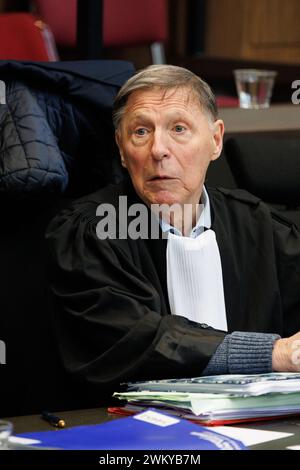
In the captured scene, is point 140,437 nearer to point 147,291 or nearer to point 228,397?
point 228,397

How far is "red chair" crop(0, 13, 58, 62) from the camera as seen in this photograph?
3281mm

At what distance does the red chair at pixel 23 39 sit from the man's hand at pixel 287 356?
6.43 ft

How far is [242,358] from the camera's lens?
1.53m

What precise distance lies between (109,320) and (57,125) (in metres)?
0.53

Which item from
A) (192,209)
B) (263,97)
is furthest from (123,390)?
(263,97)

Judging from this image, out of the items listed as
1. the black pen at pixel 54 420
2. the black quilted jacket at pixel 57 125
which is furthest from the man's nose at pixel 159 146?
the black pen at pixel 54 420

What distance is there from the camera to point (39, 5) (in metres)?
3.79

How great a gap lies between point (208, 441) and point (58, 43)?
2.94m

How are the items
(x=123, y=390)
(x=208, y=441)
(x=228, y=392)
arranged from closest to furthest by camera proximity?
1. (x=208, y=441)
2. (x=228, y=392)
3. (x=123, y=390)

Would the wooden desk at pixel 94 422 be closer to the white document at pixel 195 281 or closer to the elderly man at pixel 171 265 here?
the elderly man at pixel 171 265

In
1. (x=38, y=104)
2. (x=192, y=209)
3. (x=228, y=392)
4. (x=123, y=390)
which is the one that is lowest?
(x=123, y=390)

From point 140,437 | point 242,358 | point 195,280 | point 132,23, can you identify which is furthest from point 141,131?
point 132,23

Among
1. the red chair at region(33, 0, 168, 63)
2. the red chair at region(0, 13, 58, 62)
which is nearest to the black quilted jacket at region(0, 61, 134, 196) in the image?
the red chair at region(0, 13, 58, 62)

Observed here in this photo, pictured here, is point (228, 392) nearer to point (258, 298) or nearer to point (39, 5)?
point (258, 298)
